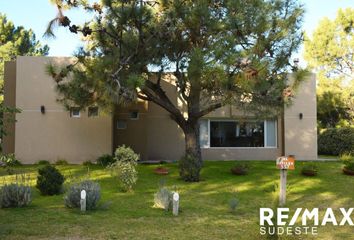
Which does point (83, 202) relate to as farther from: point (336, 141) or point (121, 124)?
point (336, 141)

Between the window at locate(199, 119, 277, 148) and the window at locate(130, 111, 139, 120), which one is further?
the window at locate(130, 111, 139, 120)

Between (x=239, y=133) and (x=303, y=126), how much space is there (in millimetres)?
3169

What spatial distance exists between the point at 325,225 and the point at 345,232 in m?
0.67

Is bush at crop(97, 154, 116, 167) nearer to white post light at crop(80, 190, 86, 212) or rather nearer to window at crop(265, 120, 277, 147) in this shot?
window at crop(265, 120, 277, 147)

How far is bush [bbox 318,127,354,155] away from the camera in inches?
1019

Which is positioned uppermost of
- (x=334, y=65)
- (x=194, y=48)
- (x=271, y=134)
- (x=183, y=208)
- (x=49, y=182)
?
(x=334, y=65)

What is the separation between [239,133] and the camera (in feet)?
75.0

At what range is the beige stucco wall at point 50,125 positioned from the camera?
20641 millimetres

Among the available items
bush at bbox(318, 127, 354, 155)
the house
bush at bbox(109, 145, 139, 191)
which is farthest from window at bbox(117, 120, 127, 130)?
bush at bbox(318, 127, 354, 155)

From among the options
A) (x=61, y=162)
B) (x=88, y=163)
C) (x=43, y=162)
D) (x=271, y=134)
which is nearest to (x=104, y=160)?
(x=88, y=163)

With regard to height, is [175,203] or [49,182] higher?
[49,182]

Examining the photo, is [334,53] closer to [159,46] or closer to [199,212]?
[159,46]

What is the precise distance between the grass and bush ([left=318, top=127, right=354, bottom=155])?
25.3ft

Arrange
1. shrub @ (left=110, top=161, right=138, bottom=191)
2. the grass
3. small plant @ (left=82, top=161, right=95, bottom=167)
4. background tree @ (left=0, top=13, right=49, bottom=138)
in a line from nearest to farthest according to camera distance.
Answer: the grass, shrub @ (left=110, top=161, right=138, bottom=191), small plant @ (left=82, top=161, right=95, bottom=167), background tree @ (left=0, top=13, right=49, bottom=138)
